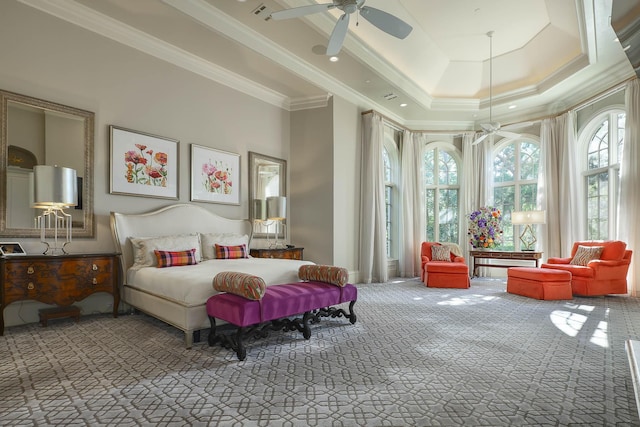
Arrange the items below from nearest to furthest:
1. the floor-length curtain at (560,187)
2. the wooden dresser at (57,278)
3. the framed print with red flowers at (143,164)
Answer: the wooden dresser at (57,278) → the framed print with red flowers at (143,164) → the floor-length curtain at (560,187)

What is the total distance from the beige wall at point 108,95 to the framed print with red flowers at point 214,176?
4.4 inches

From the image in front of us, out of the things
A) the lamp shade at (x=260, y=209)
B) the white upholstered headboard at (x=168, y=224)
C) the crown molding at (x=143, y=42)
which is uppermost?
the crown molding at (x=143, y=42)

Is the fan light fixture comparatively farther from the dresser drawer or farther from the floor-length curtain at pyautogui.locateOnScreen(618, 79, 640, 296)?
the floor-length curtain at pyautogui.locateOnScreen(618, 79, 640, 296)

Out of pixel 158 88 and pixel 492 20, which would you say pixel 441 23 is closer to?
pixel 492 20

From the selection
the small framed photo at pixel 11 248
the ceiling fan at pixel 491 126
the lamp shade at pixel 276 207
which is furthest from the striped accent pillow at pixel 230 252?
the ceiling fan at pixel 491 126

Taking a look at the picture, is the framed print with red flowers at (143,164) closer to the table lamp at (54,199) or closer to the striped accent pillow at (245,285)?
the table lamp at (54,199)

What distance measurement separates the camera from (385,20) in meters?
3.57

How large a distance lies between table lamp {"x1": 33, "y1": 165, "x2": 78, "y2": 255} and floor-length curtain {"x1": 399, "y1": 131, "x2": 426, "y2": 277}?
6419mm

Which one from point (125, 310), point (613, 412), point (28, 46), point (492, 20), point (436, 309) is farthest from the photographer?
point (492, 20)

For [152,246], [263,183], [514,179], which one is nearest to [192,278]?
[152,246]

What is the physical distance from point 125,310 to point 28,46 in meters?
3.29

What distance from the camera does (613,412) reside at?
1.99 meters

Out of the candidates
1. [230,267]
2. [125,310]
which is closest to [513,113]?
[230,267]

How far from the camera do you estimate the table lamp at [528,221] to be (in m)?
6.83
